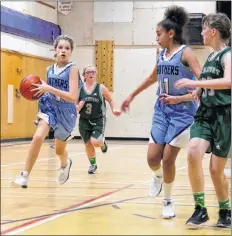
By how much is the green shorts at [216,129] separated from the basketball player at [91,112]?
327 cm

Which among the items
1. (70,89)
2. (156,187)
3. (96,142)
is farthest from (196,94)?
(96,142)

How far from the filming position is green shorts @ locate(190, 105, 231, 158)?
9.34 ft

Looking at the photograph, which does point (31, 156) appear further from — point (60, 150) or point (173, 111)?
point (173, 111)

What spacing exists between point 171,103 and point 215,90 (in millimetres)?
375

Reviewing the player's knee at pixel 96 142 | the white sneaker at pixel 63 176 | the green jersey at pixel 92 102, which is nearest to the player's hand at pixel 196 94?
the white sneaker at pixel 63 176

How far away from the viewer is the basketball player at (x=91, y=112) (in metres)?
6.16

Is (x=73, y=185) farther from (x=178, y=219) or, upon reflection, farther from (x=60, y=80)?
(x=178, y=219)

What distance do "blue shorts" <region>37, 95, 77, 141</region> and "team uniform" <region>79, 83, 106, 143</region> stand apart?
1724 millimetres

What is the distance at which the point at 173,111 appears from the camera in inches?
129

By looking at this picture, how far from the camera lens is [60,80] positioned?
13.9 feet

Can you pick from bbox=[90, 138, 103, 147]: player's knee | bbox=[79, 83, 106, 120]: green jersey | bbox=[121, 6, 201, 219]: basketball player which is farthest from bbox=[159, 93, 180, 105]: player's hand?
bbox=[79, 83, 106, 120]: green jersey

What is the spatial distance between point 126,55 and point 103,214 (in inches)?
314

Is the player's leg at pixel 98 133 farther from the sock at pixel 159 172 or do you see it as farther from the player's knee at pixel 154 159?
the player's knee at pixel 154 159

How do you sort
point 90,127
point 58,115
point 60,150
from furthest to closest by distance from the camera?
point 90,127 < point 60,150 < point 58,115
